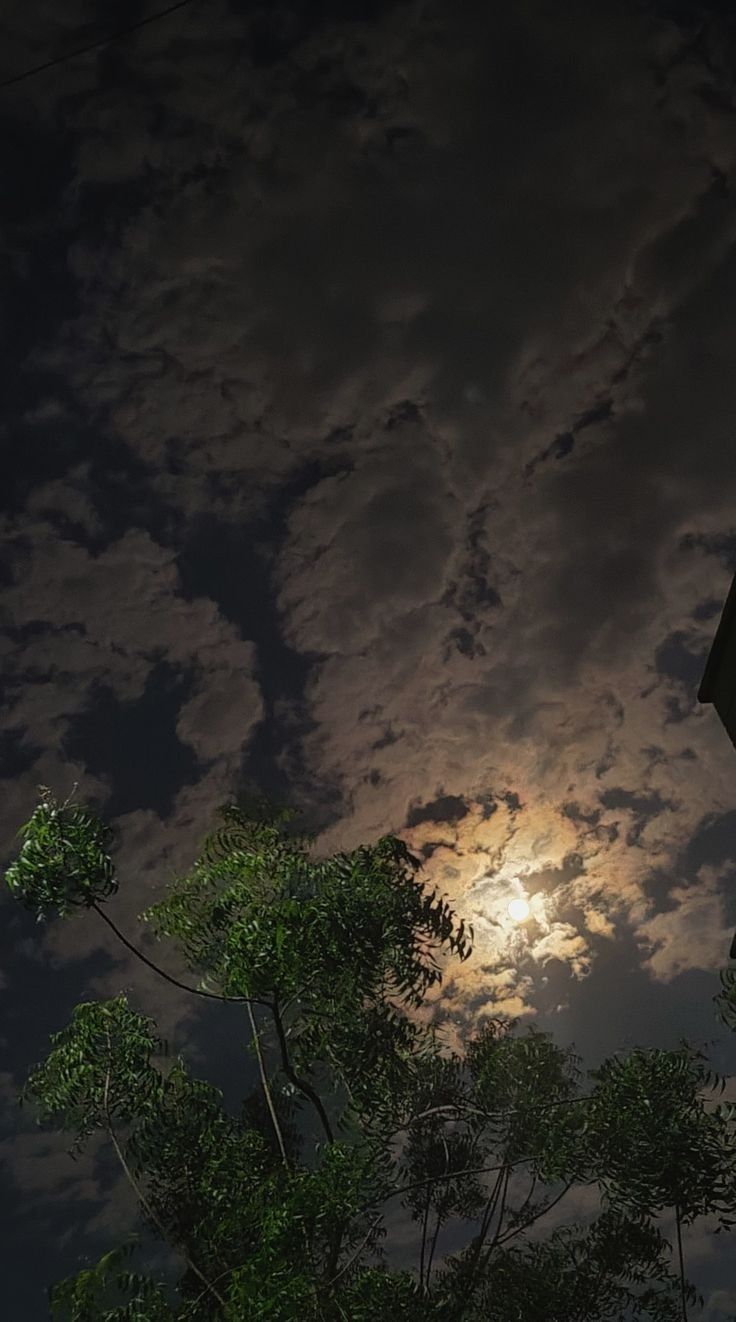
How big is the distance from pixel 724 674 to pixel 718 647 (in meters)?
0.45

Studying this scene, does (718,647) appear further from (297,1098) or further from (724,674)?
(297,1098)

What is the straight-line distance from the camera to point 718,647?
37.2ft

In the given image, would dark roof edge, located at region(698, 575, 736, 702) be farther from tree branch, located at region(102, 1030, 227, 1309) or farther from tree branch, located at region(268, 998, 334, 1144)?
tree branch, located at region(102, 1030, 227, 1309)

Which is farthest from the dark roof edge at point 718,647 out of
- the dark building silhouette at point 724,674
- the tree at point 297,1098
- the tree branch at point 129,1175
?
the tree branch at point 129,1175

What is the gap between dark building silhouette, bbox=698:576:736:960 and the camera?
11102 millimetres

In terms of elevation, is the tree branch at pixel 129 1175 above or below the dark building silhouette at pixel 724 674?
below

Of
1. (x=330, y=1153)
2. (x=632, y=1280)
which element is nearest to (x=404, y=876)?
(x=330, y=1153)

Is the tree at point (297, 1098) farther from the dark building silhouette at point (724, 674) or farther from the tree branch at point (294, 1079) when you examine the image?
the dark building silhouette at point (724, 674)

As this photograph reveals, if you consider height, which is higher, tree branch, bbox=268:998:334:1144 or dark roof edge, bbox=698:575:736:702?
dark roof edge, bbox=698:575:736:702

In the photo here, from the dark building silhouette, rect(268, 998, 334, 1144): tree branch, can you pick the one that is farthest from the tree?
the dark building silhouette

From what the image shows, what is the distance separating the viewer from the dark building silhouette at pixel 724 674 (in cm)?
1110

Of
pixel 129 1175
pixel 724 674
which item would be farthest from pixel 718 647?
pixel 129 1175

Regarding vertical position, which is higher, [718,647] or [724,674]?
Answer: [718,647]

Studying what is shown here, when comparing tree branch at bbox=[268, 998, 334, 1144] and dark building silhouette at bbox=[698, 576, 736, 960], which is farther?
dark building silhouette at bbox=[698, 576, 736, 960]
